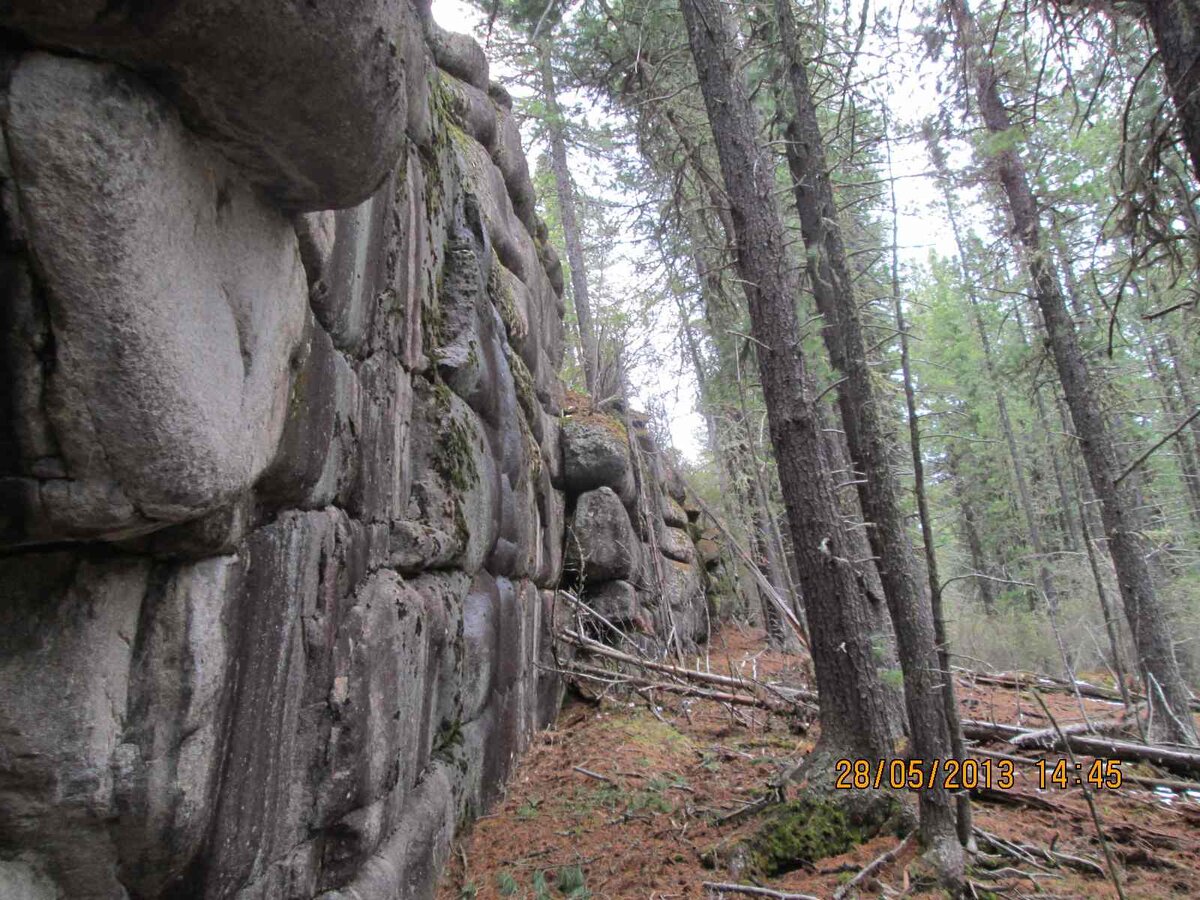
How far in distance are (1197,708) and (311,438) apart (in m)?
11.1

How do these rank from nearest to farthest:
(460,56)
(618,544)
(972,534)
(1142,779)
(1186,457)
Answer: (1142,779) < (460,56) < (618,544) < (1186,457) < (972,534)

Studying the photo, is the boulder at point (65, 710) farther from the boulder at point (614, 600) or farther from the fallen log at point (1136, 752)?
the boulder at point (614, 600)

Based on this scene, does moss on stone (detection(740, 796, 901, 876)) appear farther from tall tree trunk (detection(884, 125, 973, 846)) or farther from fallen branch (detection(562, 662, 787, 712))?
fallen branch (detection(562, 662, 787, 712))

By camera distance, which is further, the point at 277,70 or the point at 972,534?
the point at 972,534

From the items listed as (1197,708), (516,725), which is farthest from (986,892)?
(1197,708)

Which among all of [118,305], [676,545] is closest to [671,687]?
[676,545]

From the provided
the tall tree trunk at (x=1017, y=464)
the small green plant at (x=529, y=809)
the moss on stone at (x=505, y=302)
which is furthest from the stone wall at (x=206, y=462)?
the tall tree trunk at (x=1017, y=464)

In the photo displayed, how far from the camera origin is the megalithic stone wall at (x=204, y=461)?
→ 178cm

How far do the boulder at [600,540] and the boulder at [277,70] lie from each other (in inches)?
291

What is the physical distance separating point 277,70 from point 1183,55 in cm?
449

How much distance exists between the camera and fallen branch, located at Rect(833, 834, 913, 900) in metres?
3.96

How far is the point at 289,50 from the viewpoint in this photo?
2.02m

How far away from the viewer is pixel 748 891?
4059mm

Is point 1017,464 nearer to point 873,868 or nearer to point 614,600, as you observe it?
point 614,600
